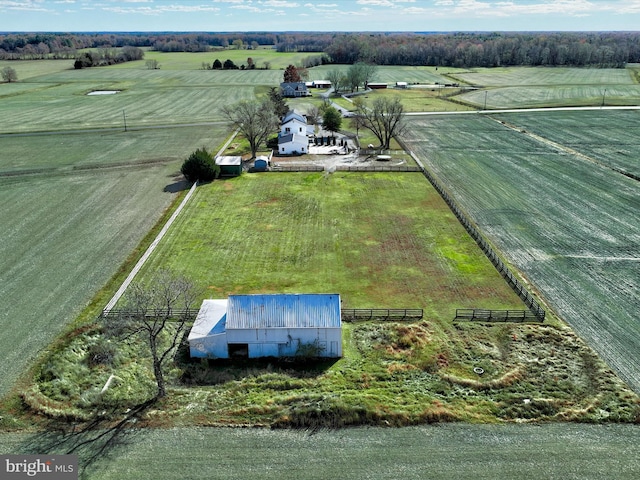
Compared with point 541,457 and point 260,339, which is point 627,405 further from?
point 260,339

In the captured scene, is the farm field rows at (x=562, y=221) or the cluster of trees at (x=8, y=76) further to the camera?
the cluster of trees at (x=8, y=76)

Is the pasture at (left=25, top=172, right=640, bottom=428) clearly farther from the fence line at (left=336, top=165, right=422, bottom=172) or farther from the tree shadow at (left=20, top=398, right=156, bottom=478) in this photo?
Result: the fence line at (left=336, top=165, right=422, bottom=172)

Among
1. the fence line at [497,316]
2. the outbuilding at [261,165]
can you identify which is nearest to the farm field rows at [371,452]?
the fence line at [497,316]

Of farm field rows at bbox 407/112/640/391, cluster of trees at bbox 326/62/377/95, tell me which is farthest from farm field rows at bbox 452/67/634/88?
farm field rows at bbox 407/112/640/391

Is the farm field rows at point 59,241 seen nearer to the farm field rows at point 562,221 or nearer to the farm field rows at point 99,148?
the farm field rows at point 99,148

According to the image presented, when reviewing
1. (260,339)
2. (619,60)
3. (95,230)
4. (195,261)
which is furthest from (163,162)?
(619,60)

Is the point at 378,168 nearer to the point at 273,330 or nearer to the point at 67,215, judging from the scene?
the point at 67,215
